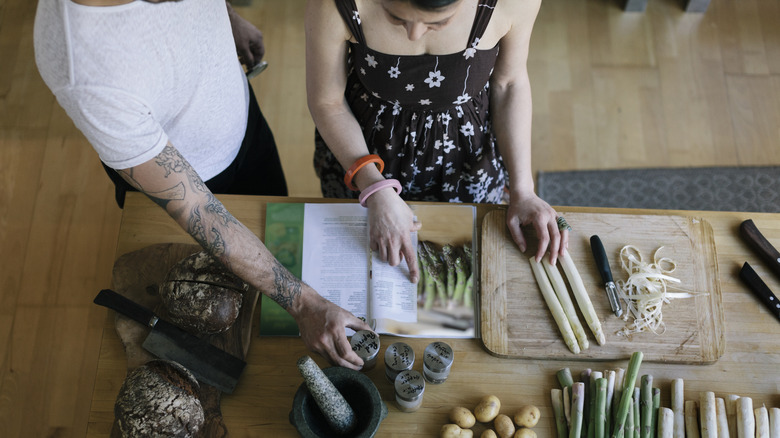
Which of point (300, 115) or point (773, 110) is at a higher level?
point (773, 110)

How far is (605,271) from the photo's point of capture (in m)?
1.28

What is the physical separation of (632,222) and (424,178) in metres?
0.55

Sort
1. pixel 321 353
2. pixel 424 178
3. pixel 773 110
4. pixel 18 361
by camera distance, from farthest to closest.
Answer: pixel 773 110 < pixel 18 361 < pixel 424 178 < pixel 321 353

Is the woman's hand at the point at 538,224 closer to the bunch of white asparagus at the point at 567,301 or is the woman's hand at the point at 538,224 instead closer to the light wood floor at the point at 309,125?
the bunch of white asparagus at the point at 567,301

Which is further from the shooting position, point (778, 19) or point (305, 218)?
point (778, 19)

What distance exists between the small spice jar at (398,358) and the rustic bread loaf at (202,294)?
344mm

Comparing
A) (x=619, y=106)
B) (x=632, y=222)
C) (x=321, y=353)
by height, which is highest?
(x=632, y=222)

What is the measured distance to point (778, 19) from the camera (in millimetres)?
2828

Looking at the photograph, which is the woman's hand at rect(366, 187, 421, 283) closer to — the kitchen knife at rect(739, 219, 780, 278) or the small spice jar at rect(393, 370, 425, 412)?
the small spice jar at rect(393, 370, 425, 412)

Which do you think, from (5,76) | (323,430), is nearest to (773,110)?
(323,430)

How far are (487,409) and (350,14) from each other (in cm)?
86

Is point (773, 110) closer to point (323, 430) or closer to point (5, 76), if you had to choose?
point (323, 430)

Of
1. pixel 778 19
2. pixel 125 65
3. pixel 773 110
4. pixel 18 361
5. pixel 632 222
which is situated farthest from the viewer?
pixel 778 19

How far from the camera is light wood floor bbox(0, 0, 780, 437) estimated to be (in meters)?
2.23
